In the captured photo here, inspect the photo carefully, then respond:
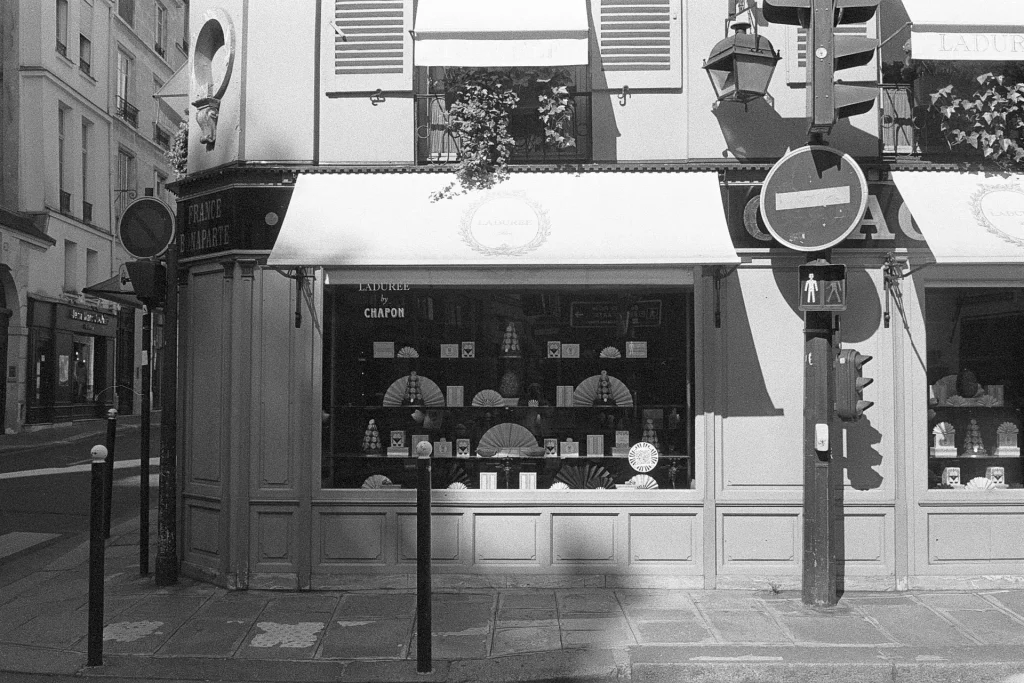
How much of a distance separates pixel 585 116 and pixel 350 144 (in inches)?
81.5

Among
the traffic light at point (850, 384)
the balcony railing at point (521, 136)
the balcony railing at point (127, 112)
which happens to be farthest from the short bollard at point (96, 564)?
the balcony railing at point (127, 112)

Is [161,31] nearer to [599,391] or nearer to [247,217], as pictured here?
[247,217]

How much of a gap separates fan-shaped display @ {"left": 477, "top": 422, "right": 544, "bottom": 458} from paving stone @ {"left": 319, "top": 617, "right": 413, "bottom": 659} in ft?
6.33

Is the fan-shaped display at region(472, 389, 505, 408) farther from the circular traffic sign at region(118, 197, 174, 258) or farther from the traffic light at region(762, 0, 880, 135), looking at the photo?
the traffic light at region(762, 0, 880, 135)

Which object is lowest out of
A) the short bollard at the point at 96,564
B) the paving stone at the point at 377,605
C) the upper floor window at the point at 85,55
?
the paving stone at the point at 377,605

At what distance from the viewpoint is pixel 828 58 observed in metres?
6.77

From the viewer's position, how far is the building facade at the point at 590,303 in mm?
7613

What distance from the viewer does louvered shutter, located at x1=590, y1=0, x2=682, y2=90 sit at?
26.0ft

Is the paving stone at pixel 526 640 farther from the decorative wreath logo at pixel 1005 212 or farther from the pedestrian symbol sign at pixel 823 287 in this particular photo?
the decorative wreath logo at pixel 1005 212

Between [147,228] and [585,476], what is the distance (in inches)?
179

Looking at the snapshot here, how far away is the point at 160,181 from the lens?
35.9m

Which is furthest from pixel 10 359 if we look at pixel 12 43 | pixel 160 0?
pixel 160 0

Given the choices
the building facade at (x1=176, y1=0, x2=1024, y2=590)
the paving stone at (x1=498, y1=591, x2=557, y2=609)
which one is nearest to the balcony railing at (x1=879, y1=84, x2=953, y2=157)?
the building facade at (x1=176, y1=0, x2=1024, y2=590)

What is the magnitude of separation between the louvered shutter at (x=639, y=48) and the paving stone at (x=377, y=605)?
15.2ft
